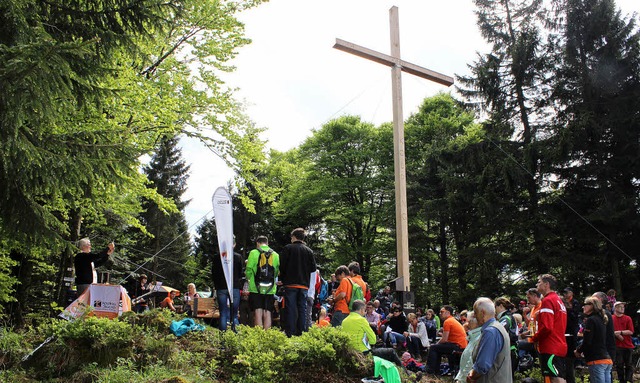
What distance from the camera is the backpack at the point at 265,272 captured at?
328 inches

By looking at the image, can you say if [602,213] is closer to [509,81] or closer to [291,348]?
[509,81]

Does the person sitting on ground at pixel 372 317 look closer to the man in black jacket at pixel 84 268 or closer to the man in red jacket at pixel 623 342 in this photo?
the man in red jacket at pixel 623 342

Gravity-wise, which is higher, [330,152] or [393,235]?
[330,152]

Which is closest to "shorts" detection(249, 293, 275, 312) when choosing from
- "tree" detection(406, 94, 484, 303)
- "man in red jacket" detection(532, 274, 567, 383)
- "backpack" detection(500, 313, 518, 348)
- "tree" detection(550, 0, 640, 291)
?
"backpack" detection(500, 313, 518, 348)

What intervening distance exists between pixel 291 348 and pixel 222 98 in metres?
10.8

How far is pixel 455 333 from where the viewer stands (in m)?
9.98

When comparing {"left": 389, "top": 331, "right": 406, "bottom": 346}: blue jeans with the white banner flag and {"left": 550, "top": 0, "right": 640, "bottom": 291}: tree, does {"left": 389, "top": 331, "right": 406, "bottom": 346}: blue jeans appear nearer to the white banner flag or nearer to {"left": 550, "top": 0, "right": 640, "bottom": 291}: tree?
the white banner flag

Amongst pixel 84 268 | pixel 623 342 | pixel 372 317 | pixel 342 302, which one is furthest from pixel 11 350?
pixel 623 342

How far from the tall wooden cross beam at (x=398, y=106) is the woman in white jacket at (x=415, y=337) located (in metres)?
2.28

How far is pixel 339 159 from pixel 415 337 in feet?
77.0

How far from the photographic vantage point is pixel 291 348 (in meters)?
5.93

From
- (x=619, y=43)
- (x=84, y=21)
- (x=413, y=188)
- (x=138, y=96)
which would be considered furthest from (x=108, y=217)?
Result: (x=619, y=43)

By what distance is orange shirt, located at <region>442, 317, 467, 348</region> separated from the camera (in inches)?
390

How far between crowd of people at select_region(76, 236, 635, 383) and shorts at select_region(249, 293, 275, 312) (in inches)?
0.7
